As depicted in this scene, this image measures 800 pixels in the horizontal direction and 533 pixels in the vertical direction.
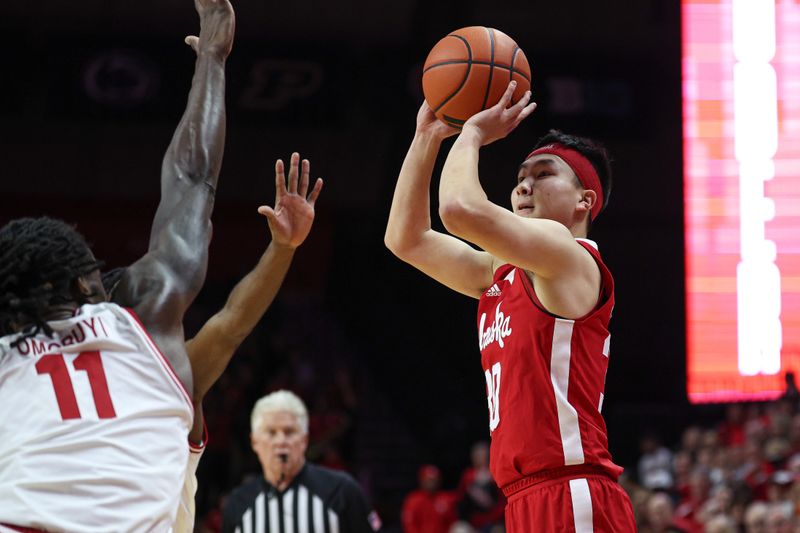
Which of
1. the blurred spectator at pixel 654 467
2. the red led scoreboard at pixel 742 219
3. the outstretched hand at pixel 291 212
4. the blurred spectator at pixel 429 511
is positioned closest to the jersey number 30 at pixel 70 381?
the outstretched hand at pixel 291 212

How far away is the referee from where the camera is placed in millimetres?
5859

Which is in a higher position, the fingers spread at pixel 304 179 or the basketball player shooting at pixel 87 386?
the fingers spread at pixel 304 179

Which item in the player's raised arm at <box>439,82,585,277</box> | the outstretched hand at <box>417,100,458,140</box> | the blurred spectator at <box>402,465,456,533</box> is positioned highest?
the outstretched hand at <box>417,100,458,140</box>

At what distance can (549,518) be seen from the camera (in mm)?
3490

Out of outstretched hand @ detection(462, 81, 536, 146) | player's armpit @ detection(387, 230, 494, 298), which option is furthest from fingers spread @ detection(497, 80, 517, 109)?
player's armpit @ detection(387, 230, 494, 298)

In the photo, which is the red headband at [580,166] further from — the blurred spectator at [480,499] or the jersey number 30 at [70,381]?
the blurred spectator at [480,499]

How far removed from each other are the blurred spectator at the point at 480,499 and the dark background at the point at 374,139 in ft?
9.69

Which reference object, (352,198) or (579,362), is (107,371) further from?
(352,198)

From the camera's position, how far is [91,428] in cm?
260

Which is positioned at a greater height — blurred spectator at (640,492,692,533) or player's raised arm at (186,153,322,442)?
player's raised arm at (186,153,322,442)

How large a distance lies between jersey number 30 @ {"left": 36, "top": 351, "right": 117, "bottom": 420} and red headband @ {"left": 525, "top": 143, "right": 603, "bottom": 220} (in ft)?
5.77

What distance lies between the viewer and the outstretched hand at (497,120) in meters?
3.65

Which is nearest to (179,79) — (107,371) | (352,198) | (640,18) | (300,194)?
(352,198)

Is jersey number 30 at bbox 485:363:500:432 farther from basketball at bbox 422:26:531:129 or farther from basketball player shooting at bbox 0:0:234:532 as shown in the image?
basketball player shooting at bbox 0:0:234:532
